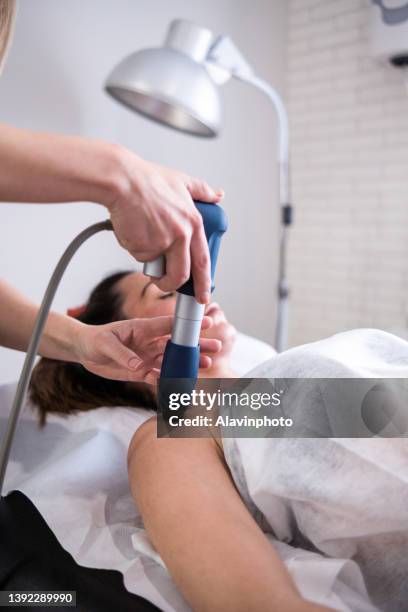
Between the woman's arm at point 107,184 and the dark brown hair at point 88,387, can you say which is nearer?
the woman's arm at point 107,184

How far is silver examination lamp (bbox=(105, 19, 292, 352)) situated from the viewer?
1778 millimetres

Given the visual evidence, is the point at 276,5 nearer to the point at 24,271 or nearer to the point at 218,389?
the point at 24,271

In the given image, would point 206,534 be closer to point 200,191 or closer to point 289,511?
point 289,511

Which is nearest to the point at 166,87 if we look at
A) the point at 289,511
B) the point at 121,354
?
the point at 121,354

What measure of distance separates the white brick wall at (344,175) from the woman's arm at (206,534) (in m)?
1.92

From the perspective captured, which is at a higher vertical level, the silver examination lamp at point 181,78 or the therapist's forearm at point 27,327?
the silver examination lamp at point 181,78

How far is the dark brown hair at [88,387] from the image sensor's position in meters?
1.42

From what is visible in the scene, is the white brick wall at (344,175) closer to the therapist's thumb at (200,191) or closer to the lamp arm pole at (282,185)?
the lamp arm pole at (282,185)

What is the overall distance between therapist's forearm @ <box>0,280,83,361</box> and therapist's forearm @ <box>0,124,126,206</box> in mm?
509

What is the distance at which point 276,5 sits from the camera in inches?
112

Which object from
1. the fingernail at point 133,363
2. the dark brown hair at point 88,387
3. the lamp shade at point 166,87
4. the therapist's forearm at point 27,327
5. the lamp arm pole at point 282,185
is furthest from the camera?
the lamp arm pole at point 282,185

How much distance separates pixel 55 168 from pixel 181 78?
4.16 feet

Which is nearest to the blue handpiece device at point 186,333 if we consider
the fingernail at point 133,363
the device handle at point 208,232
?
the device handle at point 208,232

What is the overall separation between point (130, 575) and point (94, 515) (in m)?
0.20
